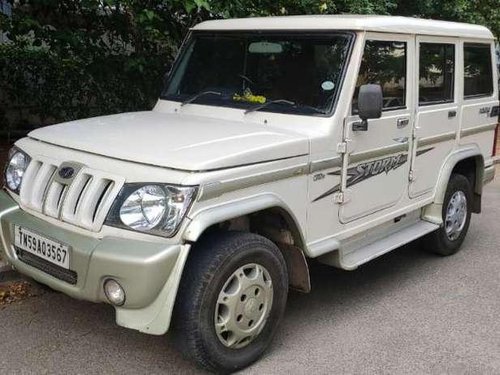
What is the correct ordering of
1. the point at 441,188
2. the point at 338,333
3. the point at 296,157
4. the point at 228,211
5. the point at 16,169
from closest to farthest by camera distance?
the point at 228,211
the point at 296,157
the point at 16,169
the point at 338,333
the point at 441,188

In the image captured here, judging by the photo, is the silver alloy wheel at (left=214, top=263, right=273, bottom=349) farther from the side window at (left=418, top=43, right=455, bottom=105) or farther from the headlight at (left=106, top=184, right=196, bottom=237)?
the side window at (left=418, top=43, right=455, bottom=105)

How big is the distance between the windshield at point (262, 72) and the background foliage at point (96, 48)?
84 centimetres

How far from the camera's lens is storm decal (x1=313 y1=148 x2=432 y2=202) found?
159 inches

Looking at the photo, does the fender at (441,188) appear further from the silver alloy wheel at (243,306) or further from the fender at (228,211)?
the silver alloy wheel at (243,306)

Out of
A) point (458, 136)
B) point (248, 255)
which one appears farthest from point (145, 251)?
point (458, 136)

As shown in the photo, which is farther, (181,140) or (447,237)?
(447,237)

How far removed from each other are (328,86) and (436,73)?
1461mm

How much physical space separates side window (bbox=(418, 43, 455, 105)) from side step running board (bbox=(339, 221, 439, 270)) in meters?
1.03

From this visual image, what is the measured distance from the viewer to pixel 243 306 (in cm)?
344

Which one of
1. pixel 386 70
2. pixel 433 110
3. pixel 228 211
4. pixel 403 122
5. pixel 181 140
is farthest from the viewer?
pixel 433 110

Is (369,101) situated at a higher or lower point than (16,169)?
higher

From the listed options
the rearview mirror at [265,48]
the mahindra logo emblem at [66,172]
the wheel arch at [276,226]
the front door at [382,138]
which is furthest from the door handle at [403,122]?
the mahindra logo emblem at [66,172]

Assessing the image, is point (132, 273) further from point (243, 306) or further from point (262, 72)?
point (262, 72)

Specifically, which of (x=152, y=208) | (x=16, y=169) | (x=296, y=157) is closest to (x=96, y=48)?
(x=16, y=169)
